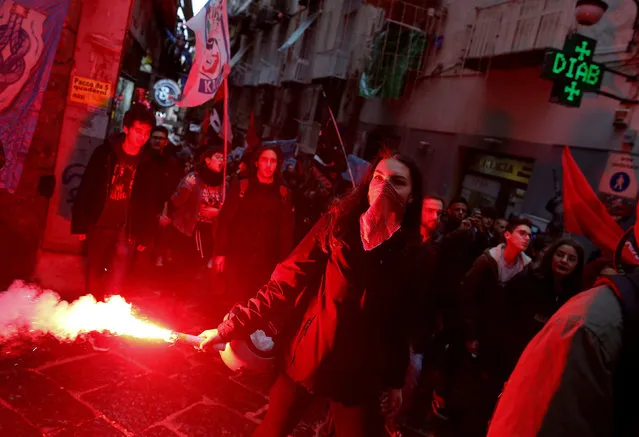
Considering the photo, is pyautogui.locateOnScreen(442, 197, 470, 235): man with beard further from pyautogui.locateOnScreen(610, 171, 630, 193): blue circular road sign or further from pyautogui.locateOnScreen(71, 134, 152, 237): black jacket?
pyautogui.locateOnScreen(71, 134, 152, 237): black jacket

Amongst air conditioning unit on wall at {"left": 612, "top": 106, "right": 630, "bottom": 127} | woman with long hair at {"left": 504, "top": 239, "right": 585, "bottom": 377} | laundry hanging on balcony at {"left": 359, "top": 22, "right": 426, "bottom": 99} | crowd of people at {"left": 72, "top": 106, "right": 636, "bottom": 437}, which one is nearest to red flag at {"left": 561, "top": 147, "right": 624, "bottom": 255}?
crowd of people at {"left": 72, "top": 106, "right": 636, "bottom": 437}

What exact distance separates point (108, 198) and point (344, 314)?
355 cm

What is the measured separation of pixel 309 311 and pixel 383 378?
1.90 feet

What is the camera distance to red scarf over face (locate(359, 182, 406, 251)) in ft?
9.05

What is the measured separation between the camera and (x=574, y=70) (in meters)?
9.35

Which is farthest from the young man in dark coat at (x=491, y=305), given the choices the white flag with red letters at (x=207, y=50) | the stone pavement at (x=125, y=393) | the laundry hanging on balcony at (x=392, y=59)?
the laundry hanging on balcony at (x=392, y=59)

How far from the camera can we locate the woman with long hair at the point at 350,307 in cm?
271

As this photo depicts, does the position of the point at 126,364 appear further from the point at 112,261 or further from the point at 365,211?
the point at 365,211

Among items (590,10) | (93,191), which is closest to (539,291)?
(93,191)

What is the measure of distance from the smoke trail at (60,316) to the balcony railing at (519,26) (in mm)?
10840

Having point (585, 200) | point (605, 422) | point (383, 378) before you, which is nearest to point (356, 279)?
point (383, 378)

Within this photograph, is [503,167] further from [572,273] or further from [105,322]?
[105,322]

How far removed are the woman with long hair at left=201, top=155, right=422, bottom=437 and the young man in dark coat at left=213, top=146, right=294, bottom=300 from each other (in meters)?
2.67

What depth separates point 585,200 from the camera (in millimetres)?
6523
